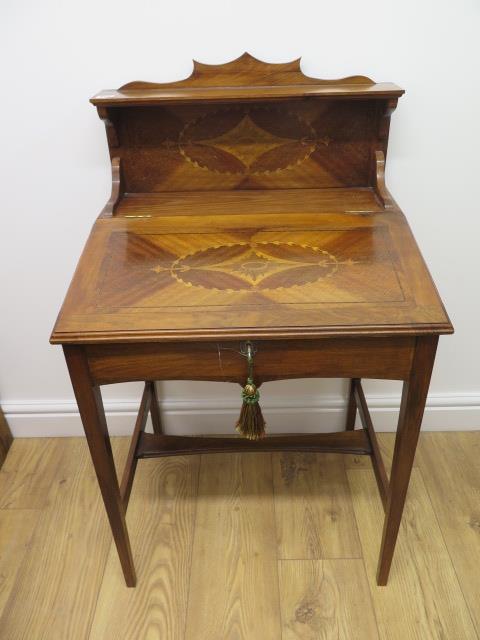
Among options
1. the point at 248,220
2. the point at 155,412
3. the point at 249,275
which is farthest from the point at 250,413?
the point at 155,412

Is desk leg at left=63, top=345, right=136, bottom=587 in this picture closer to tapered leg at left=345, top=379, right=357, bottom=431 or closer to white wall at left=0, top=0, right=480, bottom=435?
white wall at left=0, top=0, right=480, bottom=435

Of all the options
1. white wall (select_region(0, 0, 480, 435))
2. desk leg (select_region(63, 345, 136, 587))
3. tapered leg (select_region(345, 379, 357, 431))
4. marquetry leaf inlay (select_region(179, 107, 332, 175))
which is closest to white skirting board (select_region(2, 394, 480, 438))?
tapered leg (select_region(345, 379, 357, 431))

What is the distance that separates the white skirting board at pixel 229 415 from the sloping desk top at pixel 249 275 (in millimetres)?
760

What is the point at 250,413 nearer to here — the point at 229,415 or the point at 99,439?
the point at 99,439

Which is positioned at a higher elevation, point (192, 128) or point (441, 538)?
point (192, 128)

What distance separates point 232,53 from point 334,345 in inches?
28.0

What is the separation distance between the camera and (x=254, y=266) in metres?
1.04

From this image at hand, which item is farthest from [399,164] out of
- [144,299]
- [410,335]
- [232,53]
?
[144,299]

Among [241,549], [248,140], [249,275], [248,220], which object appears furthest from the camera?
[241,549]

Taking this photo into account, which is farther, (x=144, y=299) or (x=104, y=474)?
(x=104, y=474)

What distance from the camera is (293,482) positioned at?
170 centimetres

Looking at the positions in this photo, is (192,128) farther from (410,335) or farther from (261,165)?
(410,335)

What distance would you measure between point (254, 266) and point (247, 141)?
0.40 metres

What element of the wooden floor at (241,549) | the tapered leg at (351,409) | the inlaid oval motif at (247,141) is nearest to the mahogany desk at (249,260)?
the inlaid oval motif at (247,141)
